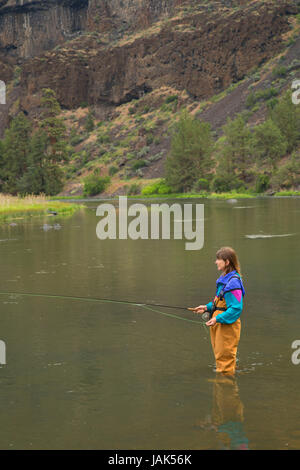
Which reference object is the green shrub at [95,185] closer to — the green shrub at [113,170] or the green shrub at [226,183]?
the green shrub at [113,170]

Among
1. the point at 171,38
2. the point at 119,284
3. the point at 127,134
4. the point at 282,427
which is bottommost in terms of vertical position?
the point at 282,427

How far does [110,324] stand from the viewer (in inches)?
432

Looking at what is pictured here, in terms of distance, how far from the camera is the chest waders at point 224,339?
7793 millimetres

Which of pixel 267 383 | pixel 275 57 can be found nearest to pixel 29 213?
pixel 267 383

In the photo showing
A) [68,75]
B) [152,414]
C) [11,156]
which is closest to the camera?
[152,414]

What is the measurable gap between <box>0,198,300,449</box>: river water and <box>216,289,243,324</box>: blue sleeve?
704mm

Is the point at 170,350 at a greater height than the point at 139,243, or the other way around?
the point at 139,243

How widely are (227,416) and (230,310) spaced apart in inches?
57.0

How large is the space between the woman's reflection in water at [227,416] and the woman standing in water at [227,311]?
0.87 ft

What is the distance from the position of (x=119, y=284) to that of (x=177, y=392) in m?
8.12

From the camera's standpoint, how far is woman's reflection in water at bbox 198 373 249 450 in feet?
19.3

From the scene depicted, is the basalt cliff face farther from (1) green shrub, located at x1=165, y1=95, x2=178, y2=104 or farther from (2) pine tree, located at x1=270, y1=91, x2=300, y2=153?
(2) pine tree, located at x1=270, y1=91, x2=300, y2=153

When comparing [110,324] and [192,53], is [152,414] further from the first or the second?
[192,53]

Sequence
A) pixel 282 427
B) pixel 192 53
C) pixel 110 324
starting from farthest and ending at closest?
pixel 192 53 → pixel 110 324 → pixel 282 427
